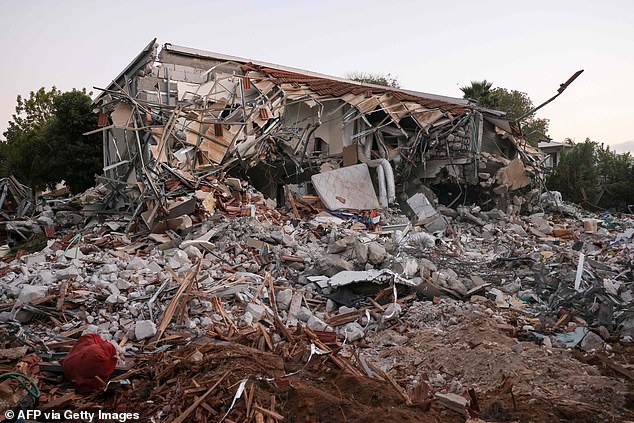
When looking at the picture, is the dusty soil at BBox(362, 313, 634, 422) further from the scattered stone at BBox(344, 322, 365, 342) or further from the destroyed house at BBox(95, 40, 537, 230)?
the destroyed house at BBox(95, 40, 537, 230)

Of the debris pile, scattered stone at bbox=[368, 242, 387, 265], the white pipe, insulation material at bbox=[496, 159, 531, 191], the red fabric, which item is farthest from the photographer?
insulation material at bbox=[496, 159, 531, 191]

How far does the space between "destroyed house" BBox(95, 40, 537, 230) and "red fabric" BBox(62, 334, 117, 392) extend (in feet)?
21.8

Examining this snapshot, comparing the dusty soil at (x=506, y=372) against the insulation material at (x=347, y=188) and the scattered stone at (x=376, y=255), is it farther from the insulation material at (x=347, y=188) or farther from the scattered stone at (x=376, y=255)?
the insulation material at (x=347, y=188)

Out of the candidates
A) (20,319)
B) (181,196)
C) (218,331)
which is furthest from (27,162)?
(218,331)

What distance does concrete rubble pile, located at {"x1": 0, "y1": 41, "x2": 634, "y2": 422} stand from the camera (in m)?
4.17

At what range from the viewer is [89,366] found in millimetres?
4340

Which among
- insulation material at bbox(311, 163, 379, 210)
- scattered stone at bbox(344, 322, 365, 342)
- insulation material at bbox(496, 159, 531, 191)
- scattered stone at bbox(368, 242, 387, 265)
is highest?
insulation material at bbox(496, 159, 531, 191)

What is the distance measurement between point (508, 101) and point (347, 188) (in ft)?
76.1

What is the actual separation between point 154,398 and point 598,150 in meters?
27.2

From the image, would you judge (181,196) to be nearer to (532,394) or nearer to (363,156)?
(363,156)

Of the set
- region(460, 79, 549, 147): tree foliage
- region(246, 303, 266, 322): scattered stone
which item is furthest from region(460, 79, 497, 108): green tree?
region(246, 303, 266, 322): scattered stone

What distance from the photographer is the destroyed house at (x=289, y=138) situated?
11.9 meters

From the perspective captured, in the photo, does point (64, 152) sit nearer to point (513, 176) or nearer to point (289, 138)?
point (289, 138)

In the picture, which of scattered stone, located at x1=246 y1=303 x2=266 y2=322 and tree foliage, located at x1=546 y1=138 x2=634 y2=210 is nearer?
scattered stone, located at x1=246 y1=303 x2=266 y2=322
